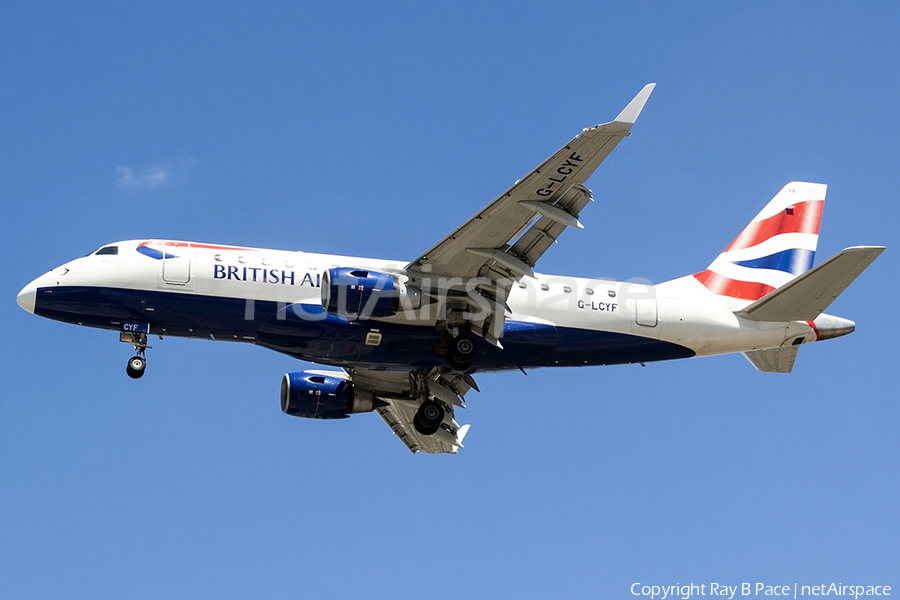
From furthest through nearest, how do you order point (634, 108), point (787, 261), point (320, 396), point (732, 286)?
point (787, 261) < point (320, 396) < point (732, 286) < point (634, 108)

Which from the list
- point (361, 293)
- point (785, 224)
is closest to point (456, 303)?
point (361, 293)

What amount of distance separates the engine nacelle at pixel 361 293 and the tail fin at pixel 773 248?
11.4m

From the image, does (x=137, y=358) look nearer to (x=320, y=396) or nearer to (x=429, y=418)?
(x=320, y=396)

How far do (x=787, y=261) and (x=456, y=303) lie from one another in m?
13.0

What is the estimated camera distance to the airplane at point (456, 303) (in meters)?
30.2

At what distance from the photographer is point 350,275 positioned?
30250 mm

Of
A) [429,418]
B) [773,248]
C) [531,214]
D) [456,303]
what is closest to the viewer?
[531,214]

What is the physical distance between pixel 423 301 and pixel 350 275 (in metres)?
2.59

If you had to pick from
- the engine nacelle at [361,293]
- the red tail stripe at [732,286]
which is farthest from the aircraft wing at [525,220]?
the red tail stripe at [732,286]

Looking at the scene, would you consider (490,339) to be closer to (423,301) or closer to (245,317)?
(423,301)

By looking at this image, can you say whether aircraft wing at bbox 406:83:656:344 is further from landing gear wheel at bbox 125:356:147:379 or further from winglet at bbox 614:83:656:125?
landing gear wheel at bbox 125:356:147:379

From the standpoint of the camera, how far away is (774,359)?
35594 millimetres

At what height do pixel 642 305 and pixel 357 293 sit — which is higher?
pixel 642 305

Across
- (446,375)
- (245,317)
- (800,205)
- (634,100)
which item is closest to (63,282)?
(245,317)
